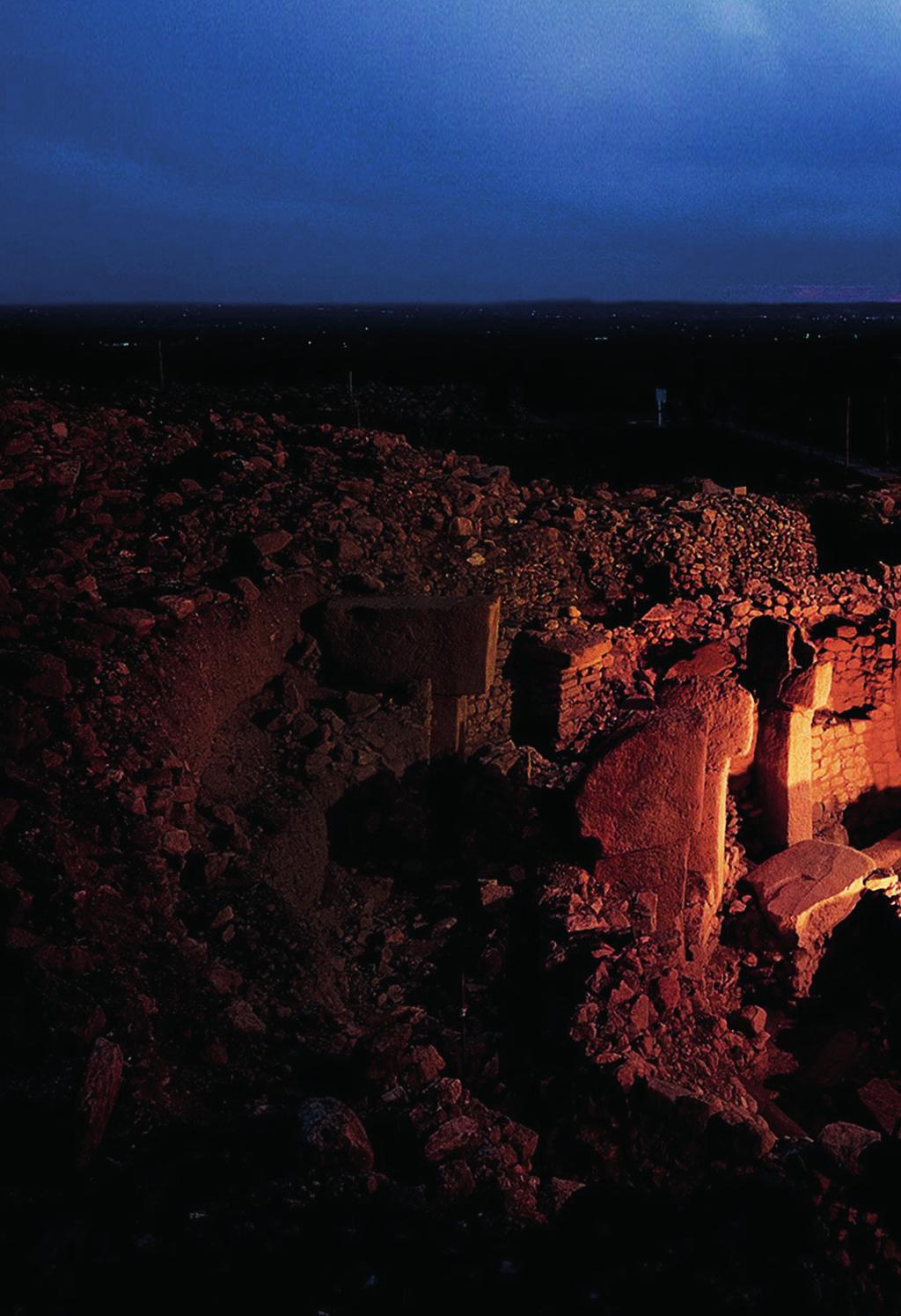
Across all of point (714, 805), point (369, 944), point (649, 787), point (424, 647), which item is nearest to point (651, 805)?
point (649, 787)

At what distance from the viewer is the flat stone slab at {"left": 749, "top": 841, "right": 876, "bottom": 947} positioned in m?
6.52

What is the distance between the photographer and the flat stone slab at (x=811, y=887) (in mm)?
6523

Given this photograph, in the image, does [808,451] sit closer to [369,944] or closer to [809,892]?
[809,892]

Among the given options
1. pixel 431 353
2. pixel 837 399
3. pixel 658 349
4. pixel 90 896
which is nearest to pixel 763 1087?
pixel 90 896

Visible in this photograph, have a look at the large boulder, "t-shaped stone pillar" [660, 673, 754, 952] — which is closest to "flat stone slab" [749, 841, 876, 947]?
"t-shaped stone pillar" [660, 673, 754, 952]

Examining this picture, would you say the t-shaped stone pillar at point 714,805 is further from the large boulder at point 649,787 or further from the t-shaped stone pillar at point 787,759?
the t-shaped stone pillar at point 787,759

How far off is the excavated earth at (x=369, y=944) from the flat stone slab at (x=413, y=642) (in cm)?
9

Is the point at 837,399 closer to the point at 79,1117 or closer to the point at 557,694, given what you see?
the point at 557,694

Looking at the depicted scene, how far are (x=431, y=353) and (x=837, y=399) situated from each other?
109 feet

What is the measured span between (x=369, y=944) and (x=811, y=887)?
2925mm

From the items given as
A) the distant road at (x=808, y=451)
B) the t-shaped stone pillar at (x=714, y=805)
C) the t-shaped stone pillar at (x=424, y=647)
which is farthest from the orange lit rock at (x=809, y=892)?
the distant road at (x=808, y=451)

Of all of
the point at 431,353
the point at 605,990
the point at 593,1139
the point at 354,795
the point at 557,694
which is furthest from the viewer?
the point at 431,353

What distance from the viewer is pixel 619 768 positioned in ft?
17.7

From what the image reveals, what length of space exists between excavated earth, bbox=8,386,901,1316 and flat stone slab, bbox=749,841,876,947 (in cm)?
8
